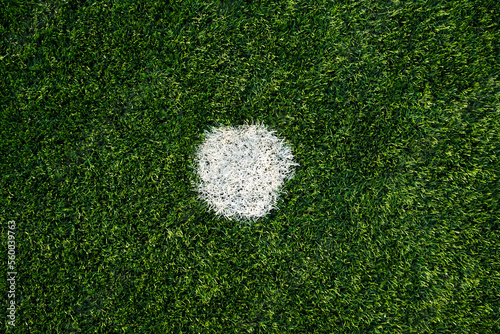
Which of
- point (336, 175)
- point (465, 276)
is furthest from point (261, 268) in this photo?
point (465, 276)

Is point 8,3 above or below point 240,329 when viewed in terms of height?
above

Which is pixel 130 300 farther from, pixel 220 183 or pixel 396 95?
pixel 396 95

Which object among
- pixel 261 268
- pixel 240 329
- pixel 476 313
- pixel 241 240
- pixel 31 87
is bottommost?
pixel 240 329

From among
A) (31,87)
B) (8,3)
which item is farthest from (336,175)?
(8,3)

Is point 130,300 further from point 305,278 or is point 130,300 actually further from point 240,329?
point 305,278
